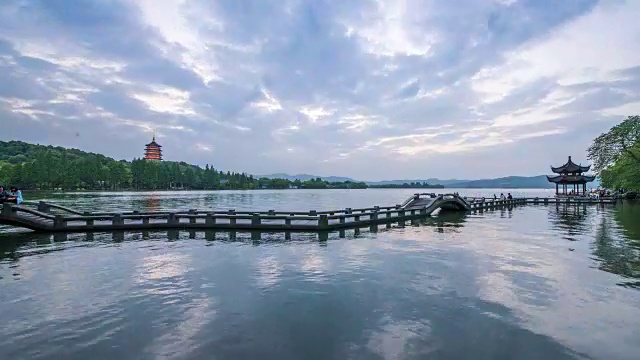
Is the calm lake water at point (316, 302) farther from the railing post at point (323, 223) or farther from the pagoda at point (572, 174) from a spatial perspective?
the pagoda at point (572, 174)

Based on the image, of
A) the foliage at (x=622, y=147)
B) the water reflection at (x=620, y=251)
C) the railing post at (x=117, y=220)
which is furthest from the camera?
the foliage at (x=622, y=147)

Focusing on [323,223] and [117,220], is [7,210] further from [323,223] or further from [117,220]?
[323,223]

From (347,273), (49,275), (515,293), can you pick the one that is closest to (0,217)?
(49,275)

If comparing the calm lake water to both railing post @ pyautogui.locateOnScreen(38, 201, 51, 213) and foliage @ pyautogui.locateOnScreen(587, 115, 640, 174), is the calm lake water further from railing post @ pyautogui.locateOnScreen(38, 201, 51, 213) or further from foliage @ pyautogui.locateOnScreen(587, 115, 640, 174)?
foliage @ pyautogui.locateOnScreen(587, 115, 640, 174)

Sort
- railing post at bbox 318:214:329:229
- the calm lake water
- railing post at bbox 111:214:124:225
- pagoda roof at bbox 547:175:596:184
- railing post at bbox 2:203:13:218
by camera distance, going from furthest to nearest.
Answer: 1. pagoda roof at bbox 547:175:596:184
2. railing post at bbox 318:214:329:229
3. railing post at bbox 111:214:124:225
4. railing post at bbox 2:203:13:218
5. the calm lake water

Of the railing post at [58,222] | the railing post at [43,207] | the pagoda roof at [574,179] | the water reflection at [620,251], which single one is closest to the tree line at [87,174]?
the railing post at [43,207]

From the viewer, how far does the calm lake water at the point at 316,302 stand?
603 cm

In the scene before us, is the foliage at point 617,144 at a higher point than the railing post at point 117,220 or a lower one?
higher

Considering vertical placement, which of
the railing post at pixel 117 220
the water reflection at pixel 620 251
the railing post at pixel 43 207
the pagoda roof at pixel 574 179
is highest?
the pagoda roof at pixel 574 179

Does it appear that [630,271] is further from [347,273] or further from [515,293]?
[347,273]

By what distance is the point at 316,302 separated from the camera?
839 centimetres

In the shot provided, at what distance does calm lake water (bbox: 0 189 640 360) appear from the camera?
6027 mm

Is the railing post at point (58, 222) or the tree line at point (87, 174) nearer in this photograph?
the railing post at point (58, 222)

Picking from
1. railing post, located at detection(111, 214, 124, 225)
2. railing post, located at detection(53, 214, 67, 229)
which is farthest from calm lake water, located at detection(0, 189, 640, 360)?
railing post, located at detection(111, 214, 124, 225)
